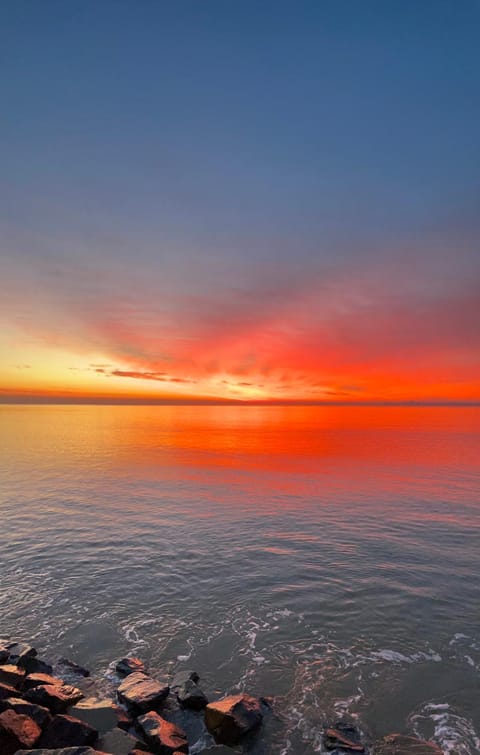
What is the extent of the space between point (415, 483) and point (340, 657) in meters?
34.9

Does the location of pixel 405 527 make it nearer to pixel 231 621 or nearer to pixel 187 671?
pixel 231 621

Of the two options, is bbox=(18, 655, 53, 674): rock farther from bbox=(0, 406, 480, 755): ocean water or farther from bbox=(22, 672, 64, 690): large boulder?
bbox=(0, 406, 480, 755): ocean water

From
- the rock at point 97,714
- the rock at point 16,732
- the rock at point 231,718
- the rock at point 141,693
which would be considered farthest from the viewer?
the rock at point 141,693

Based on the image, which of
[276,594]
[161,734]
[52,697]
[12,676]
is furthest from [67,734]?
[276,594]

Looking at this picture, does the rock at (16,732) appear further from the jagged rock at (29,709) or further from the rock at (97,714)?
the rock at (97,714)

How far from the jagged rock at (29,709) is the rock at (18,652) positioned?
2687mm

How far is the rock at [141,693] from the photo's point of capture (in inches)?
450

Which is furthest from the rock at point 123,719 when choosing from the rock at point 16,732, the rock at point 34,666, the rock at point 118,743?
the rock at point 34,666

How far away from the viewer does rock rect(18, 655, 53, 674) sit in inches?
516

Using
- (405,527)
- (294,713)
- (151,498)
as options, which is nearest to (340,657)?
(294,713)

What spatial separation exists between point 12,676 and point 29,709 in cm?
205

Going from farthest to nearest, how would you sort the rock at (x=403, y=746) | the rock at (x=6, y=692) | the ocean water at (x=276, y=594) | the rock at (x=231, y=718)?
the ocean water at (x=276, y=594)
the rock at (x=6, y=692)
the rock at (x=231, y=718)
the rock at (x=403, y=746)

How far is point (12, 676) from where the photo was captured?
12.1m

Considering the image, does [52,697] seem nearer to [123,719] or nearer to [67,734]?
[67,734]
